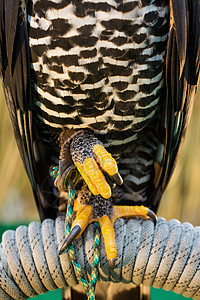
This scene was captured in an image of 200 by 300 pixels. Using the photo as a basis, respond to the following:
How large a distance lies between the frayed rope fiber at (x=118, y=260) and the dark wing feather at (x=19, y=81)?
19.8 inches

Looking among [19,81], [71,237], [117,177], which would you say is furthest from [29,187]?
[71,237]

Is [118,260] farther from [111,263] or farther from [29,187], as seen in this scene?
[29,187]

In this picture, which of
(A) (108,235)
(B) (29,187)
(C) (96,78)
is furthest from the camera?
(B) (29,187)

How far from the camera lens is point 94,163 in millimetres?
1671

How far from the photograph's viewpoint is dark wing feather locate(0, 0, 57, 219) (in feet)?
5.39

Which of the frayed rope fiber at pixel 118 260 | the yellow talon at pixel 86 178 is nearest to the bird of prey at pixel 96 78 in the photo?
the yellow talon at pixel 86 178

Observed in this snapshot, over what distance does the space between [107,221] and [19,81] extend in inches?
22.5

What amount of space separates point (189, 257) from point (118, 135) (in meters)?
0.61

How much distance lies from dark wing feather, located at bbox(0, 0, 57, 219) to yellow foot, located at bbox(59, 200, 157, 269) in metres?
0.26

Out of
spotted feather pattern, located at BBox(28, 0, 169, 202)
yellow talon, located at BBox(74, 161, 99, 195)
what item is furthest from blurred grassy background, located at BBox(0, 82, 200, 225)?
yellow talon, located at BBox(74, 161, 99, 195)

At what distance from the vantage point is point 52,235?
58.1 inches

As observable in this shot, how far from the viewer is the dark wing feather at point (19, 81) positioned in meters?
1.64

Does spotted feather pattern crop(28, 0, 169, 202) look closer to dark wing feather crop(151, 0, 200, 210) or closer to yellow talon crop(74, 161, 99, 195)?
dark wing feather crop(151, 0, 200, 210)

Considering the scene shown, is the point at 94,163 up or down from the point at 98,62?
down
